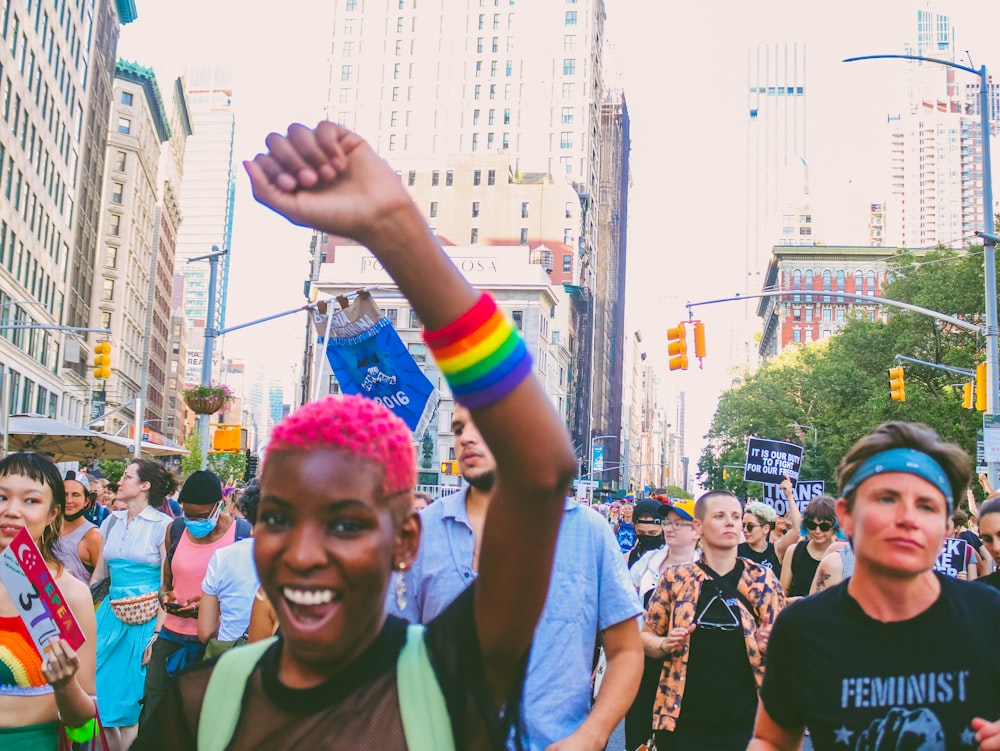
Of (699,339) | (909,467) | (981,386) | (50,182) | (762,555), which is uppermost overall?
(50,182)

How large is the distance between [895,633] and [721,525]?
3.31m

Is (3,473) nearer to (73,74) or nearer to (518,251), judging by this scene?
(73,74)

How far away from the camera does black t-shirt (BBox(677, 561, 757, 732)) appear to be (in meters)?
5.81

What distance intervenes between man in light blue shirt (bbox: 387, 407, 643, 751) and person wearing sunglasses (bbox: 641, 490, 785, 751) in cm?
191

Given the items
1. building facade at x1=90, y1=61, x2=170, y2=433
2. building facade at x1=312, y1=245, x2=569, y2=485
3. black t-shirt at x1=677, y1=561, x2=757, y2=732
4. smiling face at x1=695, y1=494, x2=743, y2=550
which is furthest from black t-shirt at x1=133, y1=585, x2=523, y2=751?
building facade at x1=312, y1=245, x2=569, y2=485

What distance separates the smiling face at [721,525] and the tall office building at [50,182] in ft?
131

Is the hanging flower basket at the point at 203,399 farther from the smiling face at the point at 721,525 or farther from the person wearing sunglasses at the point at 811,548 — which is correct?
the smiling face at the point at 721,525

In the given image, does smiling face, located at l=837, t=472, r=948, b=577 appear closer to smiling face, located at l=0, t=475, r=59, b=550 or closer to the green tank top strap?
the green tank top strap

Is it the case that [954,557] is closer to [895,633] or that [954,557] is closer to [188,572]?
[895,633]

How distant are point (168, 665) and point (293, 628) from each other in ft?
20.6

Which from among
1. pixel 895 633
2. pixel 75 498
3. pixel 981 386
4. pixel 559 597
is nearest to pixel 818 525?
pixel 559 597

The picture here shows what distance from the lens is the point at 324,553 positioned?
1.91 m

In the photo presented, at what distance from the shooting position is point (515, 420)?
174cm

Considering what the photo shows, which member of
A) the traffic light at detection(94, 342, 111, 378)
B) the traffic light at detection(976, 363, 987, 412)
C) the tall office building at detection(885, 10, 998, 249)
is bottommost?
the traffic light at detection(976, 363, 987, 412)
